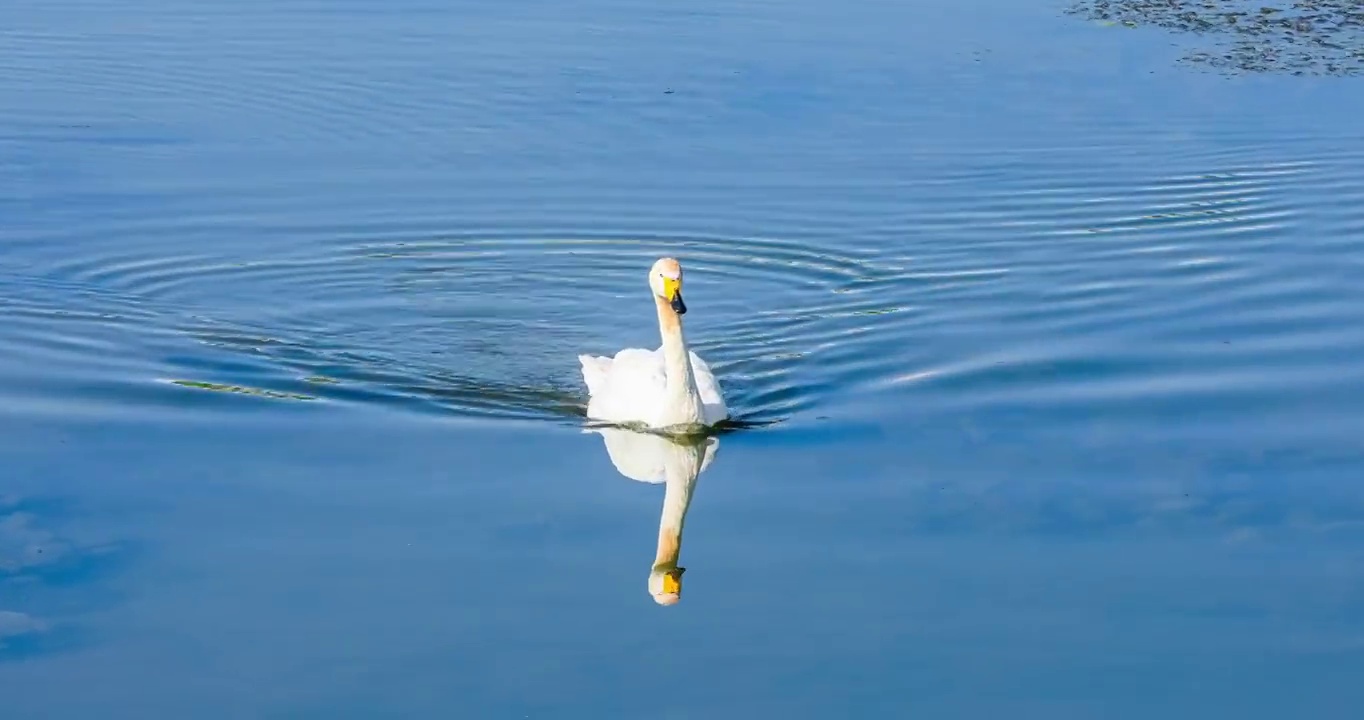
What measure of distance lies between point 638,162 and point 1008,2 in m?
9.29

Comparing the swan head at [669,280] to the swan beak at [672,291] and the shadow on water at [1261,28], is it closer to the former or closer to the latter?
the swan beak at [672,291]

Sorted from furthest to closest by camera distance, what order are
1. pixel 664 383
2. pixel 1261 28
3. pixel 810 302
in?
pixel 1261 28, pixel 810 302, pixel 664 383

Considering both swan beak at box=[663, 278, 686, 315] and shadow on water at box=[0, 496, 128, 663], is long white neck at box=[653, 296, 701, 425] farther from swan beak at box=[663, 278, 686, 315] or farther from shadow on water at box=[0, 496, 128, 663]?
shadow on water at box=[0, 496, 128, 663]

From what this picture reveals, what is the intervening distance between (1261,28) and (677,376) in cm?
1520

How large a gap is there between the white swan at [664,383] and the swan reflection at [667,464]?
0.37 ft

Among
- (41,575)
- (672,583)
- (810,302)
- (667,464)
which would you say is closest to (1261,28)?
(810,302)

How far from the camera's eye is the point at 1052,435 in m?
13.6

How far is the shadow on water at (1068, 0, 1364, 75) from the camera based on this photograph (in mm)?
24609

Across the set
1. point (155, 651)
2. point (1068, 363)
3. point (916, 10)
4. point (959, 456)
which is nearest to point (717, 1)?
point (916, 10)

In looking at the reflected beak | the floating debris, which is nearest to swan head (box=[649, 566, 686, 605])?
the reflected beak

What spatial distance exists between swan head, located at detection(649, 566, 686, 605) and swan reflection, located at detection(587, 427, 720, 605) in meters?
0.23

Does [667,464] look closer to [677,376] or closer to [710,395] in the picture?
[677,376]

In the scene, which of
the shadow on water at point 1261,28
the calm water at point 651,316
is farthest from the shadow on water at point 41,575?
the shadow on water at point 1261,28

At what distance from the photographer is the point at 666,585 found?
442 inches
